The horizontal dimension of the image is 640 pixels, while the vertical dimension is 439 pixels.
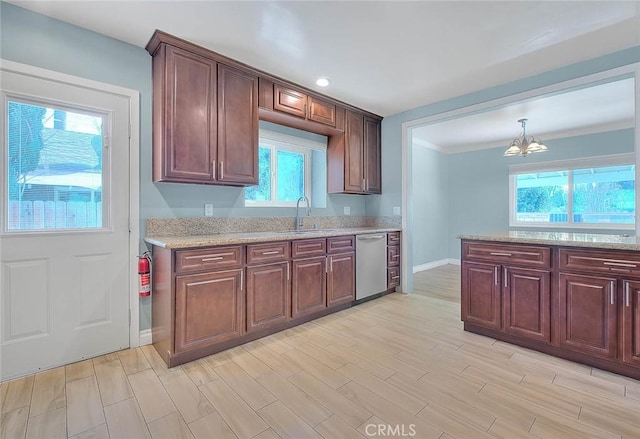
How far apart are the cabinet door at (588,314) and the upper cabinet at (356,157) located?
2486 millimetres

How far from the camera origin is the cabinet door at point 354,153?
158 inches

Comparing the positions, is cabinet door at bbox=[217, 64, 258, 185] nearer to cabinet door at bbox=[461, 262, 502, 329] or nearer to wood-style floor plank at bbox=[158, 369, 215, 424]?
wood-style floor plank at bbox=[158, 369, 215, 424]

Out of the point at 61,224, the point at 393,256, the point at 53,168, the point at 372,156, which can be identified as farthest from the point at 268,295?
the point at 372,156

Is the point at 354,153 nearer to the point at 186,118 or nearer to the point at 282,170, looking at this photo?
the point at 282,170

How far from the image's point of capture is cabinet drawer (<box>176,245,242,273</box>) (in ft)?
7.22

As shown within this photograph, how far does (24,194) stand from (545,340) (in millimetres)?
3987

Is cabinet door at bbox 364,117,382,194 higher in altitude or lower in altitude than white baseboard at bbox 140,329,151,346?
higher

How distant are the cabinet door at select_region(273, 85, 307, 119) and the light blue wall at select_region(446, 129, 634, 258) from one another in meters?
3.86

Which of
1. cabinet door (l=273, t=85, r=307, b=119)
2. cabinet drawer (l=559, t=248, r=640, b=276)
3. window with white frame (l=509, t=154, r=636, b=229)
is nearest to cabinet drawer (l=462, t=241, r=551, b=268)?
cabinet drawer (l=559, t=248, r=640, b=276)

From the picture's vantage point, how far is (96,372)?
212 centimetres

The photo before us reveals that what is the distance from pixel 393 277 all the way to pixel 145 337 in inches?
116

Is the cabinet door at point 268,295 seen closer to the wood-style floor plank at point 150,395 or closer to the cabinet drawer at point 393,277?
the wood-style floor plank at point 150,395

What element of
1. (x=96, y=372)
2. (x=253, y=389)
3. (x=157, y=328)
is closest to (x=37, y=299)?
(x=96, y=372)

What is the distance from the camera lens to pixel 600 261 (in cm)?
215
